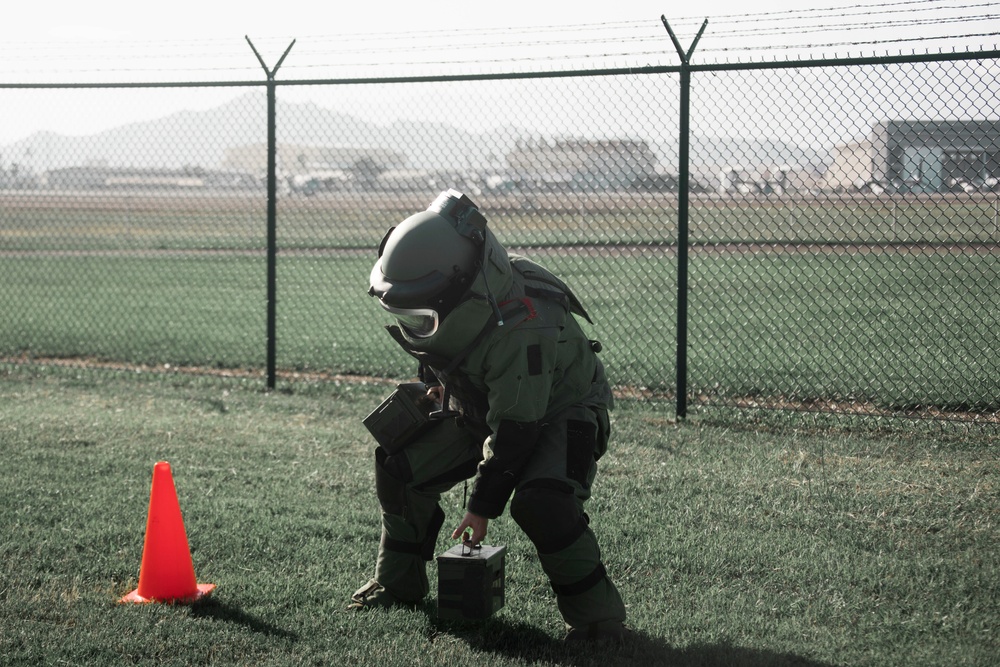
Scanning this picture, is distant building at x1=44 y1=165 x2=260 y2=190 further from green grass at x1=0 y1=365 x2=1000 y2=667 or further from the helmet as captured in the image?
the helmet

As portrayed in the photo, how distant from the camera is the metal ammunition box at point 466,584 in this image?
3885mm

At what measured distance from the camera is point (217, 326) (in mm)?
12234

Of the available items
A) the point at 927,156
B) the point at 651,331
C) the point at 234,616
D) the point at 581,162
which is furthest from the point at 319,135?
the point at 234,616

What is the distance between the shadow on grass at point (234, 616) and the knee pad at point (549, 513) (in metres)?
1.01

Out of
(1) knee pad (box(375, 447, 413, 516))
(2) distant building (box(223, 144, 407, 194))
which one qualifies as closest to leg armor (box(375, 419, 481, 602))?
(1) knee pad (box(375, 447, 413, 516))

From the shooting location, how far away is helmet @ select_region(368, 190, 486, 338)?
3537mm

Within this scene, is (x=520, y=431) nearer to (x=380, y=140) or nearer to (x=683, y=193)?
(x=683, y=193)

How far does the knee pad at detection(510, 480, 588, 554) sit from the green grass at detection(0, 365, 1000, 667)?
420 millimetres

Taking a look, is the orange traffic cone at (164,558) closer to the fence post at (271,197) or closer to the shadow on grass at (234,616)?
the shadow on grass at (234,616)

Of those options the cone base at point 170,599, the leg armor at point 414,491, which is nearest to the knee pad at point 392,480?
the leg armor at point 414,491

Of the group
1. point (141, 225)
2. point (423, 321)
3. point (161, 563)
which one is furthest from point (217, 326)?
point (141, 225)

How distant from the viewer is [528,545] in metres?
4.94

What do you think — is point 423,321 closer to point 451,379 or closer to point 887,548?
point 451,379

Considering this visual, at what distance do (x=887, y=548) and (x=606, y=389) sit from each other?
1.79m
